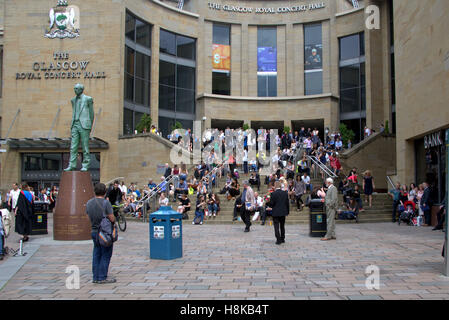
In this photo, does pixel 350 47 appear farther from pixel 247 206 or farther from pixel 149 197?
pixel 247 206

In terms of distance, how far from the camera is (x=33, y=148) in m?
30.0

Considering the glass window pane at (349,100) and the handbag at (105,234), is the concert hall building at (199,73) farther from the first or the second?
the handbag at (105,234)

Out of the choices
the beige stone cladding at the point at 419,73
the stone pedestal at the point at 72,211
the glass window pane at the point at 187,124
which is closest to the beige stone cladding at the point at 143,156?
the glass window pane at the point at 187,124

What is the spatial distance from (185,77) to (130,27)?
667cm

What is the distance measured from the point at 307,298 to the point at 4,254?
24.1 feet

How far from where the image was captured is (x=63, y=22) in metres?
30.1

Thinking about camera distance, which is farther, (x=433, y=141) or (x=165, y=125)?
(x=165, y=125)

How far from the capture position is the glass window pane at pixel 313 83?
37.3 m

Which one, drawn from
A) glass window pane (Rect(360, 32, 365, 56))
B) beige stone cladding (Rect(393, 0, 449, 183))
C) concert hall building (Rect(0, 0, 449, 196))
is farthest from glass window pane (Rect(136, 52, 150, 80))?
beige stone cladding (Rect(393, 0, 449, 183))

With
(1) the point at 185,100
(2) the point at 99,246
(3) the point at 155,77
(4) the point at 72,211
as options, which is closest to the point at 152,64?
(3) the point at 155,77

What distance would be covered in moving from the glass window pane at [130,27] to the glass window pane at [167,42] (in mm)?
3231

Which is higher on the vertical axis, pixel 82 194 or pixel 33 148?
pixel 33 148

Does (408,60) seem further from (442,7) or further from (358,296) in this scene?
(358,296)
